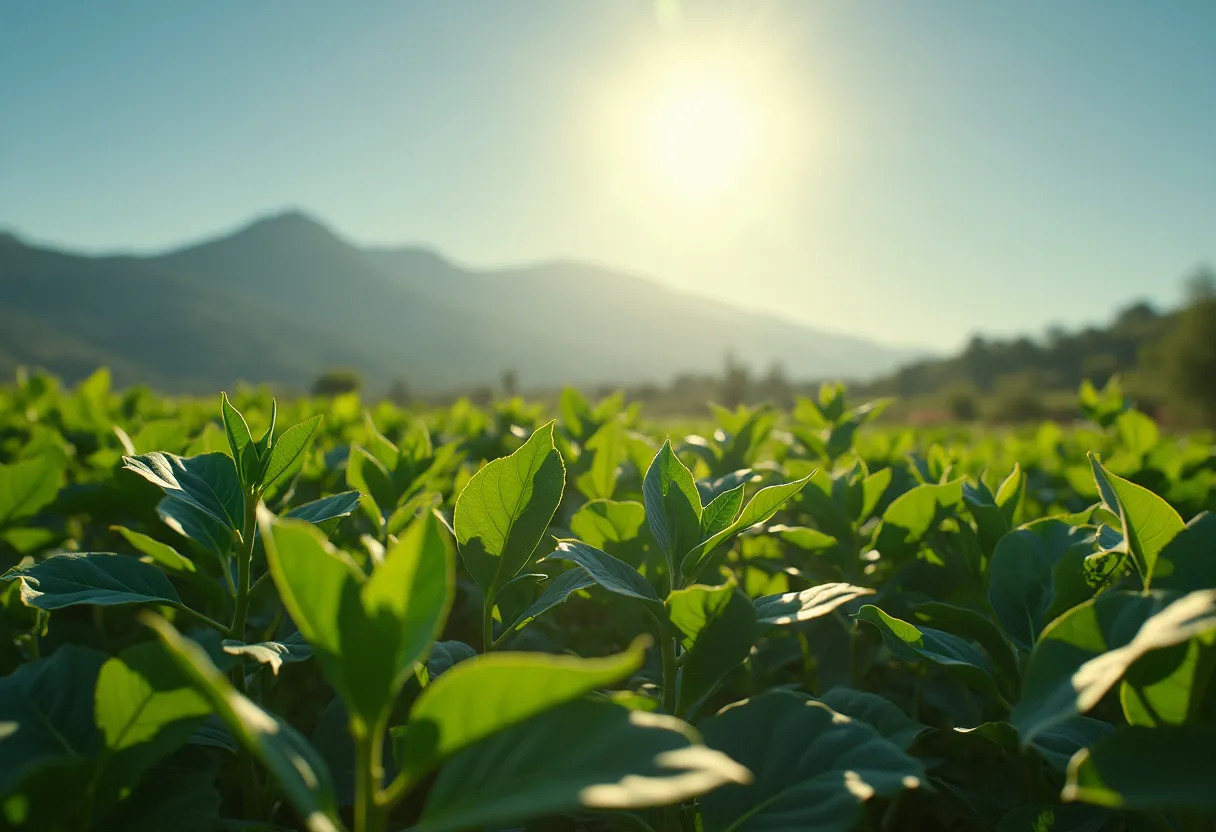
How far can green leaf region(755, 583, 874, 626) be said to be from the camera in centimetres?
95

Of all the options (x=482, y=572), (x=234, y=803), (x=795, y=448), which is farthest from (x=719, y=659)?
(x=795, y=448)

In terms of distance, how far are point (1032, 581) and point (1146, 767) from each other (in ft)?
1.59

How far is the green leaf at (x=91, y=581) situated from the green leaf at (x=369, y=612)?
0.55 meters

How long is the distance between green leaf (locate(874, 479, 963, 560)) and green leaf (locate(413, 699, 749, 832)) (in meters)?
1.00

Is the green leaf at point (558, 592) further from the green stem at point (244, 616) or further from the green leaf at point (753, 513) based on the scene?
the green stem at point (244, 616)

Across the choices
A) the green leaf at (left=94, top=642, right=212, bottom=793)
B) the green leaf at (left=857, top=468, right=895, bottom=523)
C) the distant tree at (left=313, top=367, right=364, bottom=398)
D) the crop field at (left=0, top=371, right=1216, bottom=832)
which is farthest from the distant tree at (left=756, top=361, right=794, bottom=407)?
the green leaf at (left=94, top=642, right=212, bottom=793)

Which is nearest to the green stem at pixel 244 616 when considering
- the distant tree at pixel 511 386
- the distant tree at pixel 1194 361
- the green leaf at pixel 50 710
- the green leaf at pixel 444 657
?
the green leaf at pixel 50 710

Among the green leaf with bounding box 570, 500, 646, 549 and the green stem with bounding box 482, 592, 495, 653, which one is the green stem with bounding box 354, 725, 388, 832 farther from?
the green leaf with bounding box 570, 500, 646, 549

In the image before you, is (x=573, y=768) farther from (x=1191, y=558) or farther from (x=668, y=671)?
(x=1191, y=558)

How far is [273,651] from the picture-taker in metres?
0.97

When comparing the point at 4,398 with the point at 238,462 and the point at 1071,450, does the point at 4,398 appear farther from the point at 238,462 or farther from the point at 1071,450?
the point at 1071,450

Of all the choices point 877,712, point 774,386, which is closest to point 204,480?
point 877,712

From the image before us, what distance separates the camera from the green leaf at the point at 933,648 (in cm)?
102

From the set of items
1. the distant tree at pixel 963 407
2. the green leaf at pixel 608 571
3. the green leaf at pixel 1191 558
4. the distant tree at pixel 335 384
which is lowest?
the distant tree at pixel 335 384
